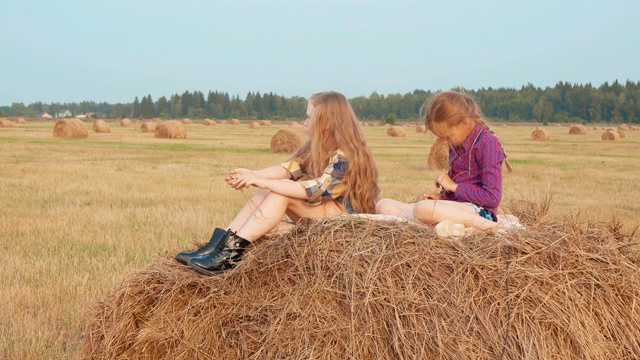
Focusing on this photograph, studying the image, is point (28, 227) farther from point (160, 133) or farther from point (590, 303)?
point (160, 133)

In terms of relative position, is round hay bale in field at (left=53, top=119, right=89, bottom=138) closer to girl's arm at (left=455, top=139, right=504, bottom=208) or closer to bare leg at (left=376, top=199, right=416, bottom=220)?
bare leg at (left=376, top=199, right=416, bottom=220)

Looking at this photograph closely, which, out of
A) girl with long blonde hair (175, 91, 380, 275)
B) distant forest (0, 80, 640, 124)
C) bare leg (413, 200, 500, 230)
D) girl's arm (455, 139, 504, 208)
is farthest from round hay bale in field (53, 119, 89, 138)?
distant forest (0, 80, 640, 124)

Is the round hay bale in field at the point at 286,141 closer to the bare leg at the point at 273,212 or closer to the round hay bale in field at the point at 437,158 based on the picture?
the round hay bale in field at the point at 437,158

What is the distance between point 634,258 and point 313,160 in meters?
2.00

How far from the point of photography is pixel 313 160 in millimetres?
4695

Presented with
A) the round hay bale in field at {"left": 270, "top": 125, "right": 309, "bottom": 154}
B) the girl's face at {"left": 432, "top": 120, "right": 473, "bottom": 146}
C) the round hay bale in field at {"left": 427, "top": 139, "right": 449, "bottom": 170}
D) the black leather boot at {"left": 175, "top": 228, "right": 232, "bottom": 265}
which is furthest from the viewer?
the round hay bale in field at {"left": 270, "top": 125, "right": 309, "bottom": 154}

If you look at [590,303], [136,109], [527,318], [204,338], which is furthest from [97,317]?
[136,109]

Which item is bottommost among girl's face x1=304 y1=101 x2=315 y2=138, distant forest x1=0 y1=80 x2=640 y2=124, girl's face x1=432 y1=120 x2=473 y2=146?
distant forest x1=0 y1=80 x2=640 y2=124

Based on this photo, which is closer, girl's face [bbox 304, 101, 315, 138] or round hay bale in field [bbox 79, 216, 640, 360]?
round hay bale in field [bbox 79, 216, 640, 360]

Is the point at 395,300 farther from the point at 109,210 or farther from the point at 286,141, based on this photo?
the point at 286,141

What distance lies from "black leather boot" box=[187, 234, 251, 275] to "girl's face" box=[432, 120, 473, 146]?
143cm

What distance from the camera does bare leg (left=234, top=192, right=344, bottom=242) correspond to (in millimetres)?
4188

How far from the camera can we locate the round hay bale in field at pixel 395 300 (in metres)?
3.41

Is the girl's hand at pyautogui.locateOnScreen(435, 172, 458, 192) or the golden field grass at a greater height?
the girl's hand at pyautogui.locateOnScreen(435, 172, 458, 192)
